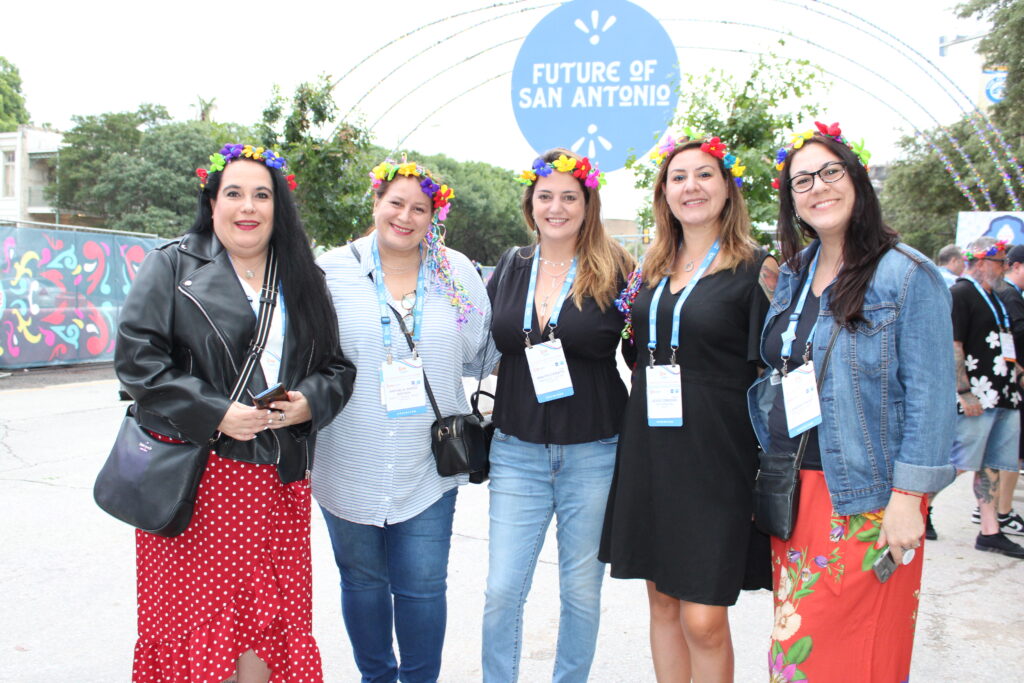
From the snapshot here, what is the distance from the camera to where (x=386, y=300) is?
2.84 meters

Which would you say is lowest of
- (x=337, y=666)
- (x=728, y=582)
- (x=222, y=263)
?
(x=337, y=666)

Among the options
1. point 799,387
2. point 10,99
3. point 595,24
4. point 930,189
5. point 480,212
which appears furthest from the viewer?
point 10,99

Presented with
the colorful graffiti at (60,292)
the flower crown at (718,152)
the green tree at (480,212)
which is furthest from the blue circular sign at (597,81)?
the green tree at (480,212)

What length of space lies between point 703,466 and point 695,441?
3.2 inches

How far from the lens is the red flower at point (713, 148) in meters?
2.67

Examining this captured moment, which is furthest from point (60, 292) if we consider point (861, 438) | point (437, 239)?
point (861, 438)

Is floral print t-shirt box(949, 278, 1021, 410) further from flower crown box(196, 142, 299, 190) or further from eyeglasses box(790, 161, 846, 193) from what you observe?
flower crown box(196, 142, 299, 190)

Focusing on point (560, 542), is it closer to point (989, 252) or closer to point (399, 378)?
Result: point (399, 378)

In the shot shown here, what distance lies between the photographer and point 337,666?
10.9 feet

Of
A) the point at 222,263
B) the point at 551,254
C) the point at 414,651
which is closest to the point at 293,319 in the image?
the point at 222,263

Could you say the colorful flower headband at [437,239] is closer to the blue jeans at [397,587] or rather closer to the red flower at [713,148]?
the blue jeans at [397,587]

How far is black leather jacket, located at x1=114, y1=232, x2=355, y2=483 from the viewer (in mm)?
2254

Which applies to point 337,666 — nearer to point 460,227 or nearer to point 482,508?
point 482,508

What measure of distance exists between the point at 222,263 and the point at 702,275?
1576mm
